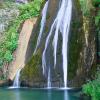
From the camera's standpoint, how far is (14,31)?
23.5 m

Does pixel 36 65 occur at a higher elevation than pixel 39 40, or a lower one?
lower

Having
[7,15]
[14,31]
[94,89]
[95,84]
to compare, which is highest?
[7,15]

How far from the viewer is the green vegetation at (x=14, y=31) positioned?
879 inches

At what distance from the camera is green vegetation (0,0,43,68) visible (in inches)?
879

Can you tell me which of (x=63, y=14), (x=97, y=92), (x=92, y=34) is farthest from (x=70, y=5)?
(x=97, y=92)

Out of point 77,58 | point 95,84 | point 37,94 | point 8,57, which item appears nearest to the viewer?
point 95,84

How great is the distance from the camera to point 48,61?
20.0m

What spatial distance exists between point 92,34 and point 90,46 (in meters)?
0.59

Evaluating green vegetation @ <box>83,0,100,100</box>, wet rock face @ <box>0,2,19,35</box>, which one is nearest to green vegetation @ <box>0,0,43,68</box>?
wet rock face @ <box>0,2,19,35</box>

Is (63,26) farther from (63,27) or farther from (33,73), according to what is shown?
(33,73)

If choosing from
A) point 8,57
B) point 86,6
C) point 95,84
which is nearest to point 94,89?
point 95,84

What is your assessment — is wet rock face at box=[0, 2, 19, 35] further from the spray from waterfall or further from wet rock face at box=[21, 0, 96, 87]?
wet rock face at box=[21, 0, 96, 87]

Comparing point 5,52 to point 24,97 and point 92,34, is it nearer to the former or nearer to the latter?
point 92,34

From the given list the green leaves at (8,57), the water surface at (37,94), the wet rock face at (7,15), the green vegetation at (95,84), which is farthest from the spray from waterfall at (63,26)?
the wet rock face at (7,15)
